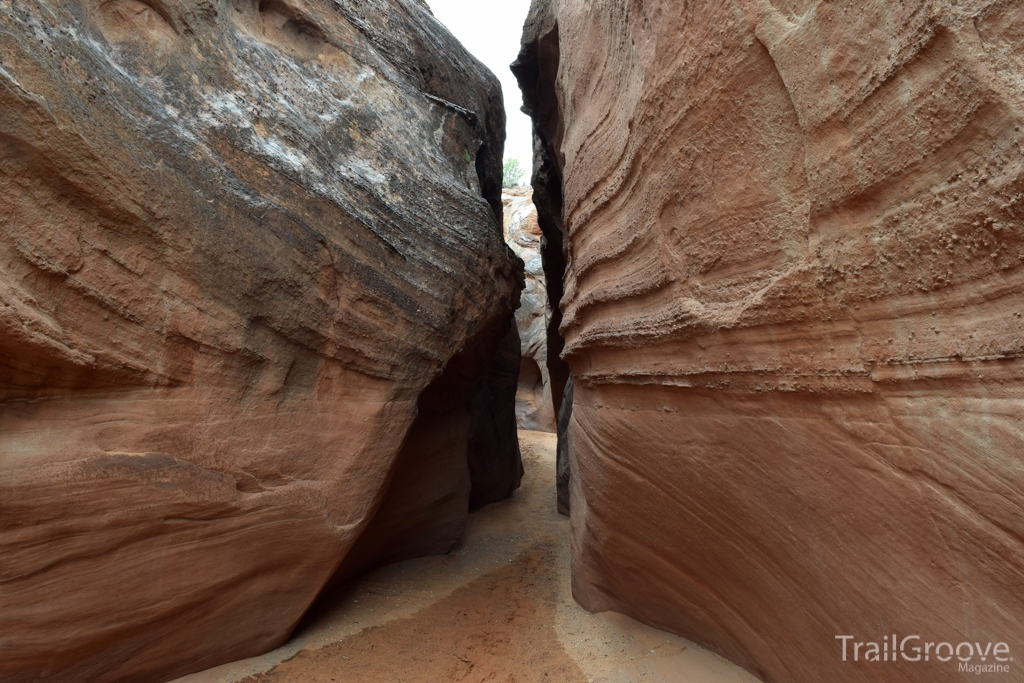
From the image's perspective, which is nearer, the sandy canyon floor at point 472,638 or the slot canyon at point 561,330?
the slot canyon at point 561,330

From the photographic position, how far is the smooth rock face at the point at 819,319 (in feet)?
4.71

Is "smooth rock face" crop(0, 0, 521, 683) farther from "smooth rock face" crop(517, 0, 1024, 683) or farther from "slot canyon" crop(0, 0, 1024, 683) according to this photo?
"smooth rock face" crop(517, 0, 1024, 683)

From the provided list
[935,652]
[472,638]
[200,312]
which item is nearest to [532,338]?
[472,638]

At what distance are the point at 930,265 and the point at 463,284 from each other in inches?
116

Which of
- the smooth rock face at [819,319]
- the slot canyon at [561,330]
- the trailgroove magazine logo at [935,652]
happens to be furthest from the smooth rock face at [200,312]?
the trailgroove magazine logo at [935,652]

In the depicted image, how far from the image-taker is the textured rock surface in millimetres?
14945

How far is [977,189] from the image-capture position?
1.43 metres

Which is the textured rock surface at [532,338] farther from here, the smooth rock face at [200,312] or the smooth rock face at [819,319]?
the smooth rock face at [819,319]

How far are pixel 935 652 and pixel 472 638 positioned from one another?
2.74 meters

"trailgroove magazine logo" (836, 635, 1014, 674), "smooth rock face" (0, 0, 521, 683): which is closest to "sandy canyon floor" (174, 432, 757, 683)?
"smooth rock face" (0, 0, 521, 683)

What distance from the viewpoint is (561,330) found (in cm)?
432

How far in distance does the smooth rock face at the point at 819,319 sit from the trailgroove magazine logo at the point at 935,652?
25 mm

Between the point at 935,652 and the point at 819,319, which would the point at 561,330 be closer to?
the point at 819,319

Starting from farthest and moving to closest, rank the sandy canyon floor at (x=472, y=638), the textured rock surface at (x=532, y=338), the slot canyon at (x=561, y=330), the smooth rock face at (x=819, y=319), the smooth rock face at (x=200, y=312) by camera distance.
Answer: the textured rock surface at (x=532, y=338) → the sandy canyon floor at (x=472, y=638) → the smooth rock face at (x=200, y=312) → the slot canyon at (x=561, y=330) → the smooth rock face at (x=819, y=319)
